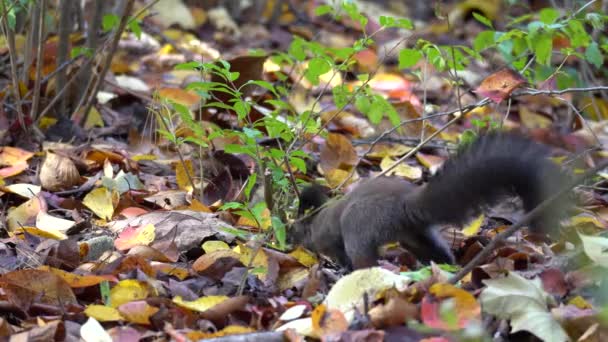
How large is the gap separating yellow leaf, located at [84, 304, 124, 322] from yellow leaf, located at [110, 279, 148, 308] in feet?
0.23

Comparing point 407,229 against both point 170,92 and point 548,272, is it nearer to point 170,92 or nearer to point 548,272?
point 548,272

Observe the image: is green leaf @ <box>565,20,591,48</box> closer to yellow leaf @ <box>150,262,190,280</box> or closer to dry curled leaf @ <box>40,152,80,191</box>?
yellow leaf @ <box>150,262,190,280</box>

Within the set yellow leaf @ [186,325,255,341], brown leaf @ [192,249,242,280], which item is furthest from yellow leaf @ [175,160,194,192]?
yellow leaf @ [186,325,255,341]

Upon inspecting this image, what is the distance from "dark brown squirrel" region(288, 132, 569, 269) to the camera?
3051 mm

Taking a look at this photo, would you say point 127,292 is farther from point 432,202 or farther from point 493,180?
point 493,180

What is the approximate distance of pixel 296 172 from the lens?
4.57 metres

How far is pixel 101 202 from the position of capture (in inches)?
162

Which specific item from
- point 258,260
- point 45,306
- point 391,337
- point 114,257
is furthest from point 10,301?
point 391,337

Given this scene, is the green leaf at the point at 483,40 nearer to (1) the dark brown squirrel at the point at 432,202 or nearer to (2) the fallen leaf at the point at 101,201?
(1) the dark brown squirrel at the point at 432,202

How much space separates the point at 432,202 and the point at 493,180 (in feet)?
0.92

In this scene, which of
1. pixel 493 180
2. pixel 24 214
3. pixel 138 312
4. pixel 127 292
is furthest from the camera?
pixel 24 214

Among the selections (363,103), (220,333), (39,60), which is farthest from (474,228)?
(39,60)

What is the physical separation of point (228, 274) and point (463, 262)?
0.98m

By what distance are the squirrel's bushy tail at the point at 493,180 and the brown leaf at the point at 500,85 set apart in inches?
16.6
